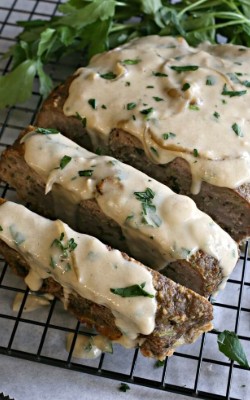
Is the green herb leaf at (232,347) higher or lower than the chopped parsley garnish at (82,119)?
lower

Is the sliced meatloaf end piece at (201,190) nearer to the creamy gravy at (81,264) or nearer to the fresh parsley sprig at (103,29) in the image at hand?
the creamy gravy at (81,264)

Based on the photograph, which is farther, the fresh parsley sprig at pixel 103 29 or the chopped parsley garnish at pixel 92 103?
the fresh parsley sprig at pixel 103 29

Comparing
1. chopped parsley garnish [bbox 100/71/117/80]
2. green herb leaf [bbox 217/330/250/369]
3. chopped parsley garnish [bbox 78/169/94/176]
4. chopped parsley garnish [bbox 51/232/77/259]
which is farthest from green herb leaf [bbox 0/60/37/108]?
green herb leaf [bbox 217/330/250/369]

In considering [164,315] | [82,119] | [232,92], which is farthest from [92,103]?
[164,315]

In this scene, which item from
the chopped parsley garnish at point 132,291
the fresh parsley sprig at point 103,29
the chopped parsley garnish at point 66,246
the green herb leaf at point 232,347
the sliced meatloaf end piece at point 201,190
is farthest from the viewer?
the fresh parsley sprig at point 103,29

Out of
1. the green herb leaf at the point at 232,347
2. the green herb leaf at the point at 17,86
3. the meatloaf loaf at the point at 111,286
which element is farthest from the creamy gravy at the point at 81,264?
the green herb leaf at the point at 17,86

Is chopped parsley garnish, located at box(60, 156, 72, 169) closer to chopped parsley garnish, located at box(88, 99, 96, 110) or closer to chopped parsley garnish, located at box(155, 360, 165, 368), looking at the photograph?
chopped parsley garnish, located at box(88, 99, 96, 110)

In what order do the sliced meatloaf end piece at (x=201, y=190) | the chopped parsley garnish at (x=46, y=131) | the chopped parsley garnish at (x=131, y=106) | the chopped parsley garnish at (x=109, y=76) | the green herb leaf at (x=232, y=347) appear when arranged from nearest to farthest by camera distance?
the green herb leaf at (x=232, y=347) → the sliced meatloaf end piece at (x=201, y=190) → the chopped parsley garnish at (x=46, y=131) → the chopped parsley garnish at (x=131, y=106) → the chopped parsley garnish at (x=109, y=76)
